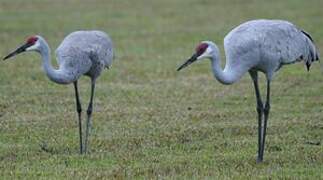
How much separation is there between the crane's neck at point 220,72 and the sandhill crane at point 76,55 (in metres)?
1.77

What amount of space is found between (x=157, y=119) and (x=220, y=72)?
3300 millimetres

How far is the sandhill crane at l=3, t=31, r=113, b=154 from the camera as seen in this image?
10.2 metres

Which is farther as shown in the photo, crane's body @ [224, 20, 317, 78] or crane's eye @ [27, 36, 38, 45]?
crane's eye @ [27, 36, 38, 45]

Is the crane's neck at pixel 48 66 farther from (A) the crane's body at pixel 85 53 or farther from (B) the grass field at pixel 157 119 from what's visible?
(B) the grass field at pixel 157 119

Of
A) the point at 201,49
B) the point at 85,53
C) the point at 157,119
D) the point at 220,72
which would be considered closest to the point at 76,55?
the point at 85,53

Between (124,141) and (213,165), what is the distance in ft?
5.94

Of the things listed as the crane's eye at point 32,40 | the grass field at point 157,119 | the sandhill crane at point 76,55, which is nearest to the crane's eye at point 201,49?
the grass field at point 157,119

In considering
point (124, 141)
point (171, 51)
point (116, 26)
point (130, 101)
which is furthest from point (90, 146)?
point (116, 26)

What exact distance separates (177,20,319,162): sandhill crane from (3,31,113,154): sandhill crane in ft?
5.44

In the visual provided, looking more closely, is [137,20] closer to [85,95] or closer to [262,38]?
[85,95]

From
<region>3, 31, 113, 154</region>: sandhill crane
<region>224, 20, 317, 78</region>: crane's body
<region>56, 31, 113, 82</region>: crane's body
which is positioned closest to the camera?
<region>224, 20, 317, 78</region>: crane's body

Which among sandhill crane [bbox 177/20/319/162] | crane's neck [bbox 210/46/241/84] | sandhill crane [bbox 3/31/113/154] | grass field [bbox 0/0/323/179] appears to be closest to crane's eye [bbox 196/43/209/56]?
sandhill crane [bbox 177/20/319/162]

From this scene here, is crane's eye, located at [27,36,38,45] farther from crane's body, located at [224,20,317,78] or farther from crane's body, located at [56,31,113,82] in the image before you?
crane's body, located at [224,20,317,78]

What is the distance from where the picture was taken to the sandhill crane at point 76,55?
10.2 metres
